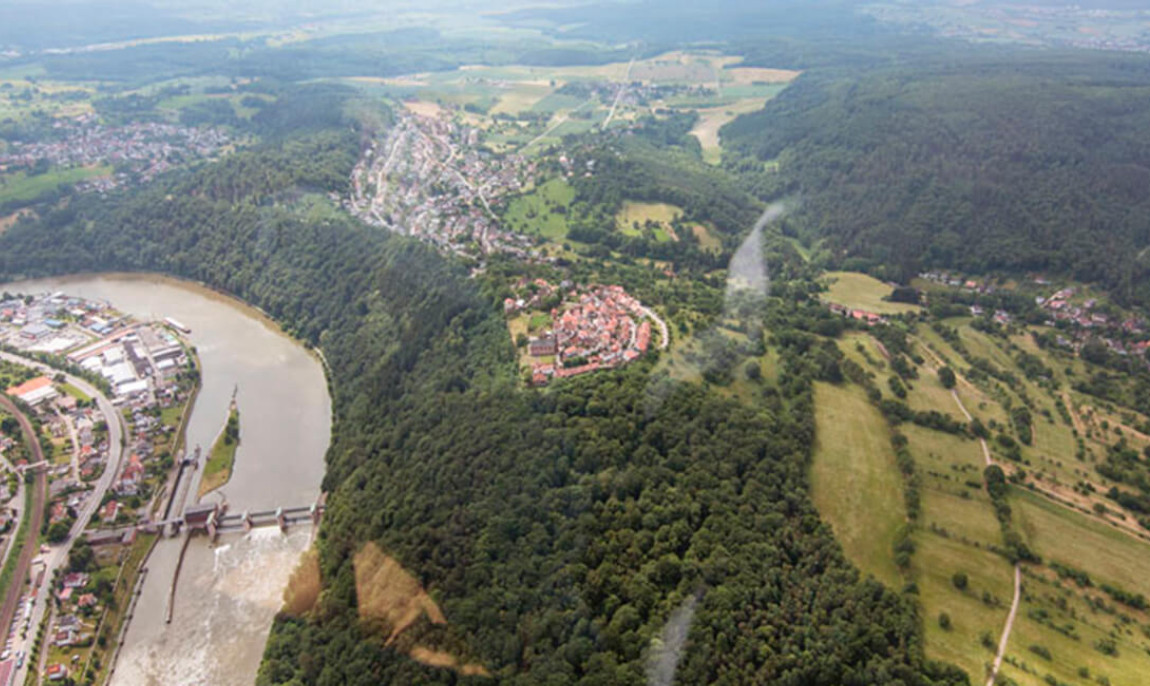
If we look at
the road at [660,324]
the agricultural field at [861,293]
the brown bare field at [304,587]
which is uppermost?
the road at [660,324]

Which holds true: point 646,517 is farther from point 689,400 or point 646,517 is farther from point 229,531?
point 229,531

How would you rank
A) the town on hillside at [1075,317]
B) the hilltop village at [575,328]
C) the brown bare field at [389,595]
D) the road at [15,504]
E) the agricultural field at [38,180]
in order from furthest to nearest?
the agricultural field at [38,180]
the town on hillside at [1075,317]
the hilltop village at [575,328]
the road at [15,504]
the brown bare field at [389,595]

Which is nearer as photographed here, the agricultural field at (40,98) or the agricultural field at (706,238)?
the agricultural field at (706,238)

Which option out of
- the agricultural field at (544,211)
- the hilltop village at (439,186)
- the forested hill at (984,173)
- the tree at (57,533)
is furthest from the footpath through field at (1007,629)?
the agricultural field at (544,211)

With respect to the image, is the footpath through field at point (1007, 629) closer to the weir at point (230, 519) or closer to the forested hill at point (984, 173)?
the weir at point (230, 519)

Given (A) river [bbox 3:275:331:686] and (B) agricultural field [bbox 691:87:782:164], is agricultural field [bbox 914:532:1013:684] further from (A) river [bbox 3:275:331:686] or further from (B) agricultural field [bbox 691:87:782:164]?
(B) agricultural field [bbox 691:87:782:164]

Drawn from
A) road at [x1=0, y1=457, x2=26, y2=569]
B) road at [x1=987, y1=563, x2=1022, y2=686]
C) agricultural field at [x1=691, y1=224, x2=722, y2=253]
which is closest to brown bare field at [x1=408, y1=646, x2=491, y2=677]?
road at [x1=987, y1=563, x2=1022, y2=686]
